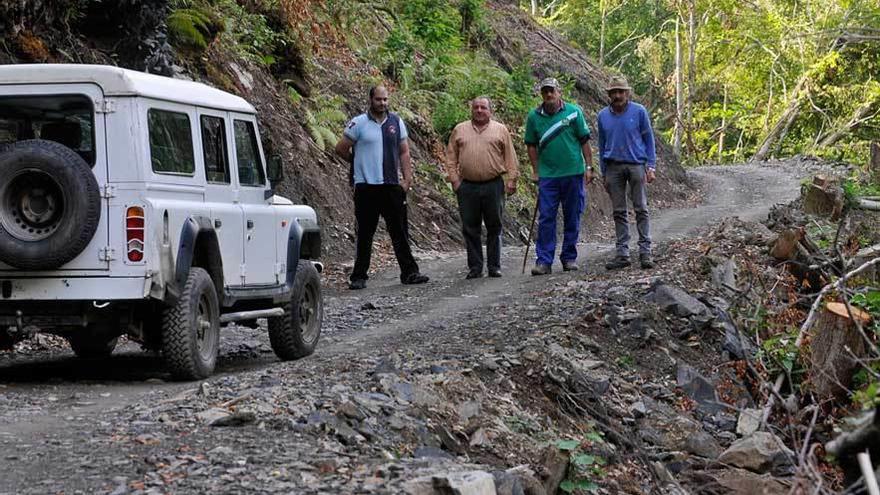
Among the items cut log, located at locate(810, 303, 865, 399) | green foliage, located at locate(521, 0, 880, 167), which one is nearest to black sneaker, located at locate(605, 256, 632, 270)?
cut log, located at locate(810, 303, 865, 399)

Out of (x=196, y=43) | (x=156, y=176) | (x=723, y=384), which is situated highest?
(x=196, y=43)

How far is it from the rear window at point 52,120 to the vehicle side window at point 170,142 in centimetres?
42

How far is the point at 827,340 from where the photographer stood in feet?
35.3

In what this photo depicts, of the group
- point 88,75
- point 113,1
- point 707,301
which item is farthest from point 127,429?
point 113,1

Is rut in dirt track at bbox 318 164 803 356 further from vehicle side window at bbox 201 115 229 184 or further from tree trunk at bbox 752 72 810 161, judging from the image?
tree trunk at bbox 752 72 810 161

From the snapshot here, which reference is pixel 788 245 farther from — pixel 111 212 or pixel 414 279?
pixel 111 212

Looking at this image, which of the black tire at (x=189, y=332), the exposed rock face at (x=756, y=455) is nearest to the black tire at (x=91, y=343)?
the black tire at (x=189, y=332)

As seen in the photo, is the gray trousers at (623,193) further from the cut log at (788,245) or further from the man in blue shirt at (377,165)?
the man in blue shirt at (377,165)

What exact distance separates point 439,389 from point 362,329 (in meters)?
4.40

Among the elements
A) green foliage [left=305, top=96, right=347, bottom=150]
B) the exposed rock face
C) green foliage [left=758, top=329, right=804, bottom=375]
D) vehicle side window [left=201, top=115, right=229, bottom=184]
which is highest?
green foliage [left=305, top=96, right=347, bottom=150]

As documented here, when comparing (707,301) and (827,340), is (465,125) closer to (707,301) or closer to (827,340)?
(707,301)

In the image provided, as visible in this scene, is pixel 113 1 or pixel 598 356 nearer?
pixel 598 356

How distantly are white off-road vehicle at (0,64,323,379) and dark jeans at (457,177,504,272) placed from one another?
615 cm

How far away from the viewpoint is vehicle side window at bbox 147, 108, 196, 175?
882 centimetres
